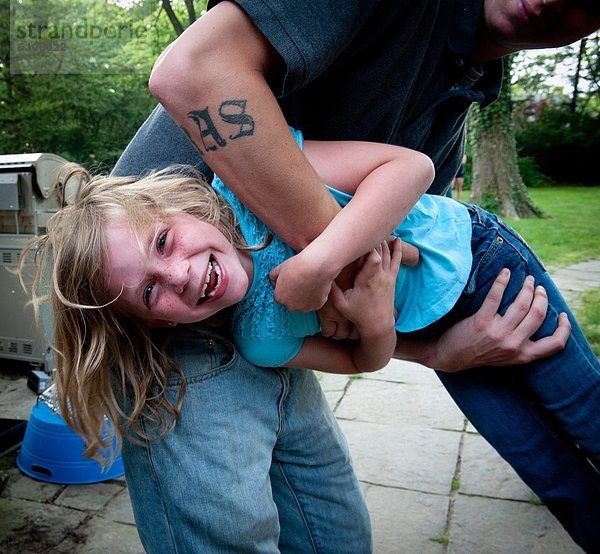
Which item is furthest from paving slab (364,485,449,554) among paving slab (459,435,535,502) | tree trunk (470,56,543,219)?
tree trunk (470,56,543,219)

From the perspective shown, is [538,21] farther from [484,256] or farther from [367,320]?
[367,320]

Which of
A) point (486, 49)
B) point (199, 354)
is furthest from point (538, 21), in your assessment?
point (199, 354)

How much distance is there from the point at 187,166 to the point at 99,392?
0.59 meters

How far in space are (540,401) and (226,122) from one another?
1150 millimetres

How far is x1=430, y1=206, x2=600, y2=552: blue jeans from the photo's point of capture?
1608mm

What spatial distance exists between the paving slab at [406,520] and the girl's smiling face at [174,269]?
4.46 feet

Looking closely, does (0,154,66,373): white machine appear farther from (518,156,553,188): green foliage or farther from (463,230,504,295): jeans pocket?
(518,156,553,188): green foliage

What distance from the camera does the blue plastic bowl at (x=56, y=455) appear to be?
2607 millimetres

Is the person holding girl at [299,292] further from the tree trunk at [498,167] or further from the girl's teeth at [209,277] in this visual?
the tree trunk at [498,167]

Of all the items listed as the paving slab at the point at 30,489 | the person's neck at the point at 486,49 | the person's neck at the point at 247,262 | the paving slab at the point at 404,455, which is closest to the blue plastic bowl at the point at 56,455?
the paving slab at the point at 30,489

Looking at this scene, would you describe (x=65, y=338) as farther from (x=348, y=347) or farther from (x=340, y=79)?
(x=340, y=79)

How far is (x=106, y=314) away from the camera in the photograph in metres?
1.49

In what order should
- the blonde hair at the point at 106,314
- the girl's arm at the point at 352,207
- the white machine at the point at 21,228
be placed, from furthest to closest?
1. the white machine at the point at 21,228
2. the blonde hair at the point at 106,314
3. the girl's arm at the point at 352,207

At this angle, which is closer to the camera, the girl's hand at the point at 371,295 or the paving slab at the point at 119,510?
the girl's hand at the point at 371,295
